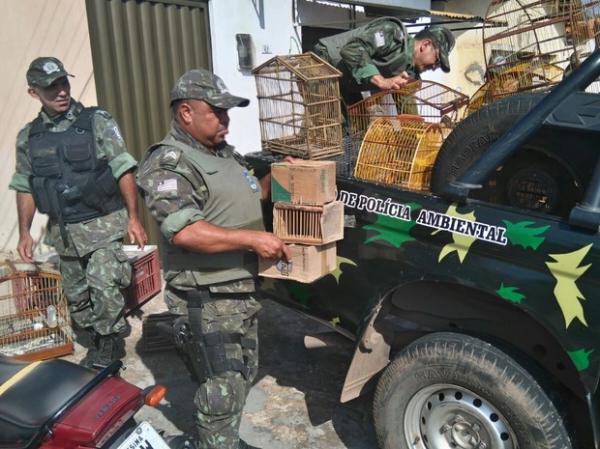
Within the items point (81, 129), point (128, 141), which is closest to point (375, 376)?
point (81, 129)

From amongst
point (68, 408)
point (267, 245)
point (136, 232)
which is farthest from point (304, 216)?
point (136, 232)

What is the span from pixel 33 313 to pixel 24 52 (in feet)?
8.13

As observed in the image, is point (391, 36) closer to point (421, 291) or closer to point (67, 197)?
point (421, 291)

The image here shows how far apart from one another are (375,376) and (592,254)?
1.32m

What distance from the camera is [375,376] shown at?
2.95 meters

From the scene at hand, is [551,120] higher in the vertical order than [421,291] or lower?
higher

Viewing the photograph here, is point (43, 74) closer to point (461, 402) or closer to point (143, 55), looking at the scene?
point (143, 55)

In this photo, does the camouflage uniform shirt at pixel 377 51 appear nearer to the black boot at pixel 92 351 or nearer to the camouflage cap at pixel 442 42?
the camouflage cap at pixel 442 42

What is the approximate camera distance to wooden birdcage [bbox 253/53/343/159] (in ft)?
10.0

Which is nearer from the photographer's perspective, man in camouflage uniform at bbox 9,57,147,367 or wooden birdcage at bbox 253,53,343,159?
wooden birdcage at bbox 253,53,343,159

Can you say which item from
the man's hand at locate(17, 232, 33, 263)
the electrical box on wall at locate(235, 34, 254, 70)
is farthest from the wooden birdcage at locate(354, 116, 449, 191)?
the electrical box on wall at locate(235, 34, 254, 70)

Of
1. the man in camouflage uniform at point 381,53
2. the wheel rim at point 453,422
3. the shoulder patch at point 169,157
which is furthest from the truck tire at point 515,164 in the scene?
the man in camouflage uniform at point 381,53

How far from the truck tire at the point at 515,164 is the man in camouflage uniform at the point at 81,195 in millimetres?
2160

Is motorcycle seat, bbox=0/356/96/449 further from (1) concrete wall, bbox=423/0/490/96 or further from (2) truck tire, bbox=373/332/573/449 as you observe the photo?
(1) concrete wall, bbox=423/0/490/96
